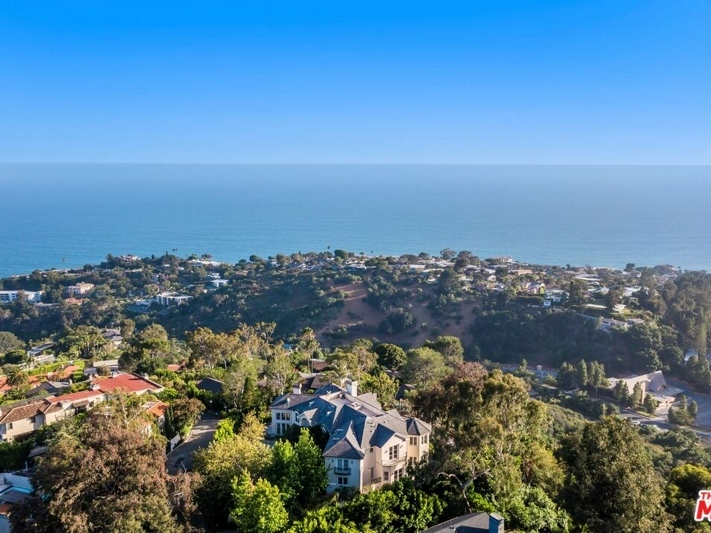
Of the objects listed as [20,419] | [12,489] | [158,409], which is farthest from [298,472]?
[20,419]

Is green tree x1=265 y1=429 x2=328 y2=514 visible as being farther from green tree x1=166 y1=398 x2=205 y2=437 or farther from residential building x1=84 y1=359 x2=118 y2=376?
residential building x1=84 y1=359 x2=118 y2=376

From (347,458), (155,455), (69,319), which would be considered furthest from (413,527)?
(69,319)

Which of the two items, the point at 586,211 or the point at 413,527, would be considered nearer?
the point at 413,527

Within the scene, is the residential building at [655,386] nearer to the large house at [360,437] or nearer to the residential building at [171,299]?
the large house at [360,437]

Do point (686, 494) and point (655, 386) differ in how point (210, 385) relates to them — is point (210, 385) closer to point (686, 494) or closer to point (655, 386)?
point (686, 494)

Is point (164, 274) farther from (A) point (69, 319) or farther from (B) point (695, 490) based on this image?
(B) point (695, 490)

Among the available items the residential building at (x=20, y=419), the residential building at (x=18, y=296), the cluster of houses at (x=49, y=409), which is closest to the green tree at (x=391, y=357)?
the cluster of houses at (x=49, y=409)

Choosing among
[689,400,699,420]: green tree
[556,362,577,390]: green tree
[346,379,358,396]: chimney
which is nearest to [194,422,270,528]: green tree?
[346,379,358,396]: chimney
